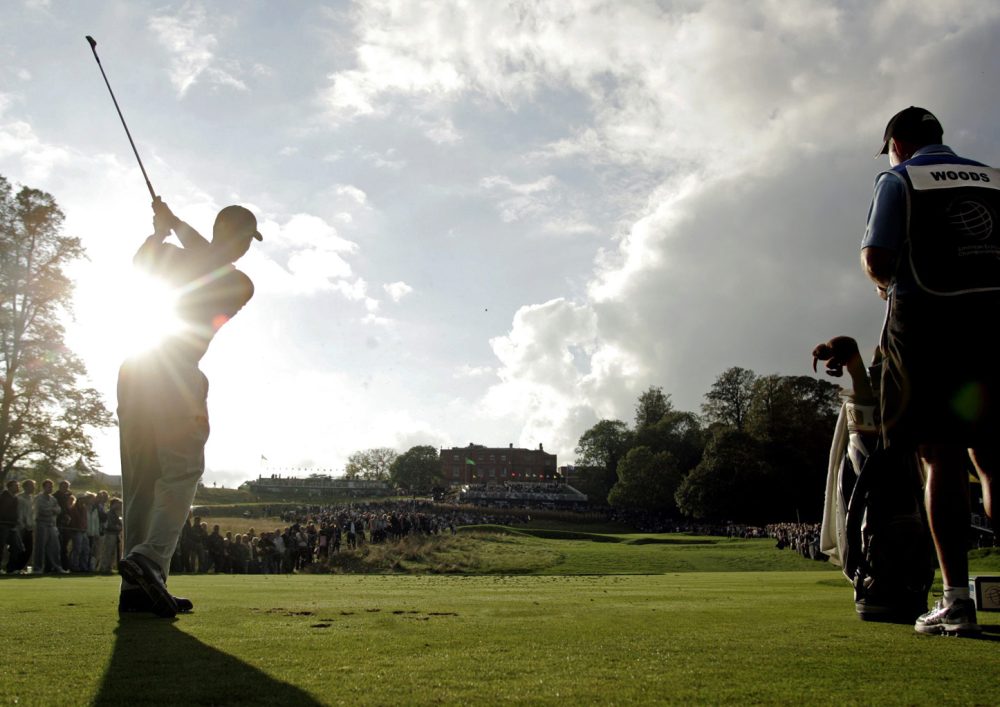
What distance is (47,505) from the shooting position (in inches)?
634

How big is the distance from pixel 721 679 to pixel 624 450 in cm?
14883

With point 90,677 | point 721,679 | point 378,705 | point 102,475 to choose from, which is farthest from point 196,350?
point 102,475

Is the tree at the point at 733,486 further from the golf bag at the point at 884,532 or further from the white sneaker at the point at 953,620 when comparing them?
the white sneaker at the point at 953,620

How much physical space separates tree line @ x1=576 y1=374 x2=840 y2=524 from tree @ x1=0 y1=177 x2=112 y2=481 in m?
58.8

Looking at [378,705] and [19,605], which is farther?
[19,605]

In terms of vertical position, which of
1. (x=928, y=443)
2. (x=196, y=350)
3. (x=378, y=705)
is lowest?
(x=378, y=705)

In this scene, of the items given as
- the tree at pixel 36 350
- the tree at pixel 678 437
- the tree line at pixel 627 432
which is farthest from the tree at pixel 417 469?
the tree at pixel 36 350

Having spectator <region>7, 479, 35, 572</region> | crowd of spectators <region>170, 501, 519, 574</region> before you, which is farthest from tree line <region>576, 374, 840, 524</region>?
spectator <region>7, 479, 35, 572</region>

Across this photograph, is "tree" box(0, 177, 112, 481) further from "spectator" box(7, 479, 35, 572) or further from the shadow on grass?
the shadow on grass

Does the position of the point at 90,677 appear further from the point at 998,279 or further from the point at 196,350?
the point at 998,279

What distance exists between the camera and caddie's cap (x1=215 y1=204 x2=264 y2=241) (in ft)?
17.1

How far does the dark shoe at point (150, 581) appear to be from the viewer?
4.29 meters

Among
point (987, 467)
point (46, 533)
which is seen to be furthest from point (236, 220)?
point (46, 533)

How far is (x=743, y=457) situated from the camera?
88625 mm
